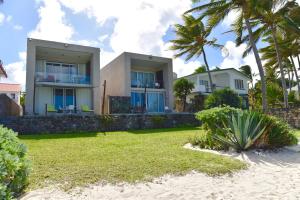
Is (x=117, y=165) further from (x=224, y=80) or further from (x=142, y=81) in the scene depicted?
(x=224, y=80)

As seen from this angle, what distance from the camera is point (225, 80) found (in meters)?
38.3

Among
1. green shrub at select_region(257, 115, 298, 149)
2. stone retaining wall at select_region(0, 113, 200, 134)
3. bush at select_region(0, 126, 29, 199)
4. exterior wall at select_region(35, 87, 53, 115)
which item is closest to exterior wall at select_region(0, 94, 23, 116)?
stone retaining wall at select_region(0, 113, 200, 134)

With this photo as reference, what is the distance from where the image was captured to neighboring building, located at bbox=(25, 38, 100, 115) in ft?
65.8

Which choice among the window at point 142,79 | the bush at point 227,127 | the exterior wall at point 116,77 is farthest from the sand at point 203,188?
the window at point 142,79

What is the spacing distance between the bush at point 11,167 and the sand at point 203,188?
1.18 ft

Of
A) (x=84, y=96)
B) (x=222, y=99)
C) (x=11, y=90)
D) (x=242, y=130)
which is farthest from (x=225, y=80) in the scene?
(x=11, y=90)

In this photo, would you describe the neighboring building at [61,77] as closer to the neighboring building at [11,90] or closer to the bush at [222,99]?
the bush at [222,99]

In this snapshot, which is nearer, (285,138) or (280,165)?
(280,165)

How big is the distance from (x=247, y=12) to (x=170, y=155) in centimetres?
1594

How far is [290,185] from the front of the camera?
5863mm

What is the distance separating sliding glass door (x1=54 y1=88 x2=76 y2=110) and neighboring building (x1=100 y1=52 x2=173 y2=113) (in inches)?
129

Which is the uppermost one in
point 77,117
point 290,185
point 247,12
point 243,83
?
point 247,12

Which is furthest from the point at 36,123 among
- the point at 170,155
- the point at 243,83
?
the point at 243,83

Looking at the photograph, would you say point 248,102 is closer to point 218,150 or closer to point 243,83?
point 243,83
